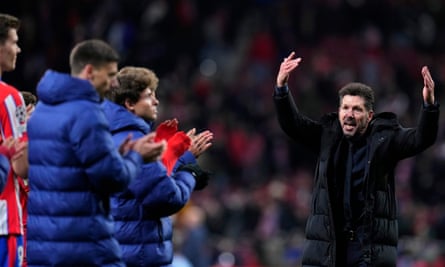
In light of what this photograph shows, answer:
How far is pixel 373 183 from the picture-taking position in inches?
308

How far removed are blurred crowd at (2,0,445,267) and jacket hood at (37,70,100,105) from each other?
9.04 meters

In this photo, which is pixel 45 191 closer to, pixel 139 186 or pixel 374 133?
pixel 139 186

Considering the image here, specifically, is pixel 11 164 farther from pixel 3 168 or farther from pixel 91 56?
pixel 91 56

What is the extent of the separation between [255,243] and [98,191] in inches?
397

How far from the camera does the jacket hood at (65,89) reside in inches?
247

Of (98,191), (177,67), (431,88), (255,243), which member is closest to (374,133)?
Answer: (431,88)

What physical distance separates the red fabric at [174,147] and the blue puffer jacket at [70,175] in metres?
0.84

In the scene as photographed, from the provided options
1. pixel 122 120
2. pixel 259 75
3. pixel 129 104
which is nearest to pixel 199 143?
pixel 129 104

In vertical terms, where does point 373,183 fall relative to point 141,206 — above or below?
above

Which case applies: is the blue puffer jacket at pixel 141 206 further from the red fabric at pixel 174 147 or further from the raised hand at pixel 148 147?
the raised hand at pixel 148 147

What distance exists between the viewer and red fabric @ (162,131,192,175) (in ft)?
23.6

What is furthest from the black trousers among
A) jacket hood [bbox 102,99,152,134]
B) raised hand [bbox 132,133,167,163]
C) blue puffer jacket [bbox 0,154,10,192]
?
blue puffer jacket [bbox 0,154,10,192]

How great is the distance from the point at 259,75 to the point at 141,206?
13.9 m

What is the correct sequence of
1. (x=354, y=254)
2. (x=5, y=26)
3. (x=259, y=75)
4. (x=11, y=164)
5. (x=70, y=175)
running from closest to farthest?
(x=70, y=175) → (x=11, y=164) → (x=5, y=26) → (x=354, y=254) → (x=259, y=75)
